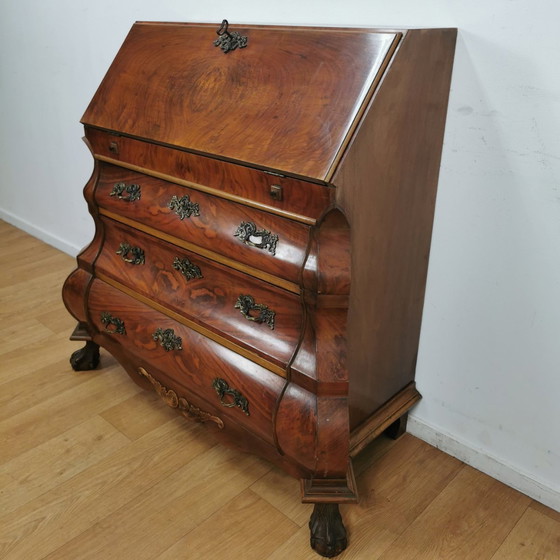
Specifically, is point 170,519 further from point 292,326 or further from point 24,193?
point 24,193

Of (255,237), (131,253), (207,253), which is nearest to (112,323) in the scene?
(131,253)

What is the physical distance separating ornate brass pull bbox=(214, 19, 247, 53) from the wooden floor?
1.06 m

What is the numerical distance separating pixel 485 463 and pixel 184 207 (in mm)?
1053

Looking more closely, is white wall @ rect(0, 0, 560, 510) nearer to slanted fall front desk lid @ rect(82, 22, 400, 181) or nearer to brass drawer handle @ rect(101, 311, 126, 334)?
slanted fall front desk lid @ rect(82, 22, 400, 181)

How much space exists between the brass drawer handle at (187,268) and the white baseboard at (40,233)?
1448mm

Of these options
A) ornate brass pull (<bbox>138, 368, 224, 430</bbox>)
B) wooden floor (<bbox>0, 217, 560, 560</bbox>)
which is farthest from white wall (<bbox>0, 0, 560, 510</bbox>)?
ornate brass pull (<bbox>138, 368, 224, 430</bbox>)

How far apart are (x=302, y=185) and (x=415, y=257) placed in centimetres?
48

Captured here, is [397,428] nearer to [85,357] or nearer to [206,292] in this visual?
[206,292]

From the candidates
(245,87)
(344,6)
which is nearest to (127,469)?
(245,87)

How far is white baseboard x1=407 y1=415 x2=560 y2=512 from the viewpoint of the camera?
153 cm

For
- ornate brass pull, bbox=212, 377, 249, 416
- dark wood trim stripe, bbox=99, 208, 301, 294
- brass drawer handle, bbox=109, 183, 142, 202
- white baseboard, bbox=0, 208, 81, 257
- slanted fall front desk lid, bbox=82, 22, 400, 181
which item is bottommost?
white baseboard, bbox=0, 208, 81, 257

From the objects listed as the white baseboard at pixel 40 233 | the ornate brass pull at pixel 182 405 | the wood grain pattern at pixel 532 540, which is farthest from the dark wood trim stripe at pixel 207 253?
the white baseboard at pixel 40 233

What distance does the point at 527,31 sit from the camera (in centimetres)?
125

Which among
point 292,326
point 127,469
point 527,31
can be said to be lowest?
point 127,469
